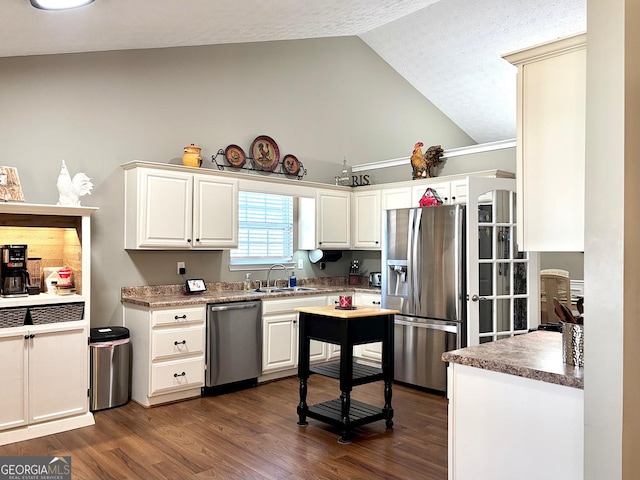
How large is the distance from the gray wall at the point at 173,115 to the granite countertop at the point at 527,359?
340 cm

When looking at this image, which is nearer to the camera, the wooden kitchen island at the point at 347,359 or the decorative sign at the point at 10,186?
the wooden kitchen island at the point at 347,359

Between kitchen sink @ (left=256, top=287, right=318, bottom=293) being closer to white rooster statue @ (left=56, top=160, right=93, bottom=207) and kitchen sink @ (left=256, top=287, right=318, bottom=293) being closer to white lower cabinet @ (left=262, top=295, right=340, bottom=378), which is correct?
white lower cabinet @ (left=262, top=295, right=340, bottom=378)

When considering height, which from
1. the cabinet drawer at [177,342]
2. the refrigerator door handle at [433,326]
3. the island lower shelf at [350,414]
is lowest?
the island lower shelf at [350,414]

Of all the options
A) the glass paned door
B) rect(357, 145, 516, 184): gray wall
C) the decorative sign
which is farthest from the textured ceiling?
the glass paned door

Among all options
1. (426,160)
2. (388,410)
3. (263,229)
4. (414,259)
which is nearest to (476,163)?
(426,160)

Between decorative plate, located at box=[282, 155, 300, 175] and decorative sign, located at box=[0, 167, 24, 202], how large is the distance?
2760 millimetres

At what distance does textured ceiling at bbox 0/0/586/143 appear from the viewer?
344cm

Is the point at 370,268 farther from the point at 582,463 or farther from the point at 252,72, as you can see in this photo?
the point at 582,463

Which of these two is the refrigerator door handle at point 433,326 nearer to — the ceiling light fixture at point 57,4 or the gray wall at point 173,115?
the gray wall at point 173,115

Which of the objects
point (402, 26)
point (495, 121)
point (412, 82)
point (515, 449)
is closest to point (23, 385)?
point (515, 449)

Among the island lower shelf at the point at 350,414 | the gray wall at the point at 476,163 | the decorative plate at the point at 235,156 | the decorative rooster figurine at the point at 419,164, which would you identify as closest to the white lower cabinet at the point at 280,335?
the island lower shelf at the point at 350,414

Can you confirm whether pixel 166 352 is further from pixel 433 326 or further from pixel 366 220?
pixel 366 220

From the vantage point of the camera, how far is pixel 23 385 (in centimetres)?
353

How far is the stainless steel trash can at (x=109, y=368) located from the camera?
4.07 metres
